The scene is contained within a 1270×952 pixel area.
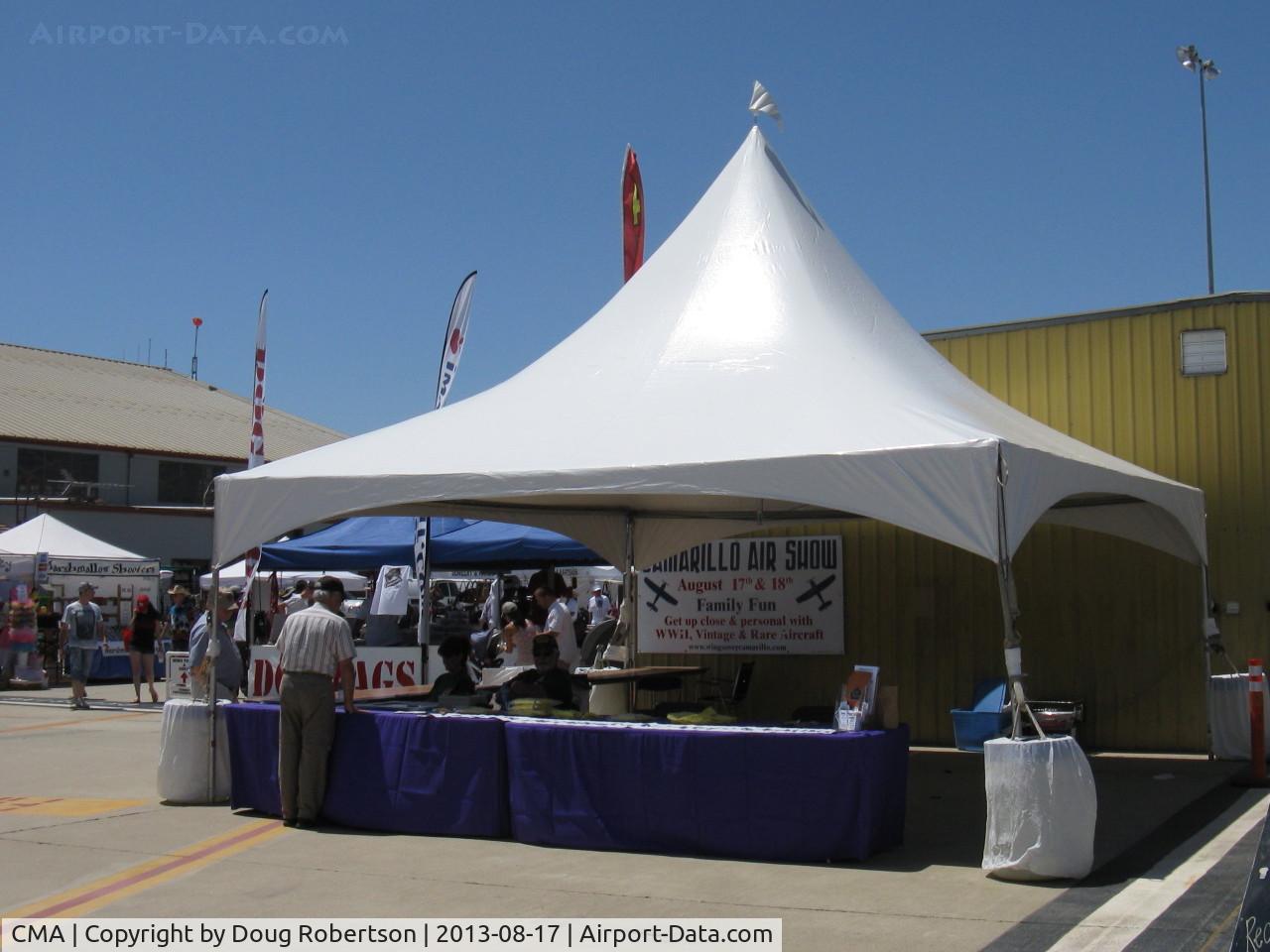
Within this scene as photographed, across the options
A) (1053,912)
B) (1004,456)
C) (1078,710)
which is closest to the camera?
(1053,912)

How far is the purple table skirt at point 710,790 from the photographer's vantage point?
285 inches

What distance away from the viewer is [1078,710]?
1177cm

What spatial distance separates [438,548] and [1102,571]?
720 cm

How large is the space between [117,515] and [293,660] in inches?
1128

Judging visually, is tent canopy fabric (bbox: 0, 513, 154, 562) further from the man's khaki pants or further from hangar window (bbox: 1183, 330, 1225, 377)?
hangar window (bbox: 1183, 330, 1225, 377)

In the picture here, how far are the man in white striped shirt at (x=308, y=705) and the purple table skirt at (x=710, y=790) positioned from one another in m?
1.35

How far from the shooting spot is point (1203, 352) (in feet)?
39.5

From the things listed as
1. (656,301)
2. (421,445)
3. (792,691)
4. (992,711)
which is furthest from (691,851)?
(792,691)

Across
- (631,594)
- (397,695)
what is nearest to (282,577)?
(631,594)

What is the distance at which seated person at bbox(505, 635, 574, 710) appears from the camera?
381 inches

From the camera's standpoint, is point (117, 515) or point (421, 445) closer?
point (421, 445)

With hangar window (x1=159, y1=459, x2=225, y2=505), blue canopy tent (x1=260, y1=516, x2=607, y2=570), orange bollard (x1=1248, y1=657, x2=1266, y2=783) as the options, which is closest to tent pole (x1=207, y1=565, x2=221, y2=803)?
blue canopy tent (x1=260, y1=516, x2=607, y2=570)

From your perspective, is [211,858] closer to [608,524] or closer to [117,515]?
[608,524]

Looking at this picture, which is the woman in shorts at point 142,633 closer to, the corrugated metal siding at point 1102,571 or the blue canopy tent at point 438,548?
the blue canopy tent at point 438,548
